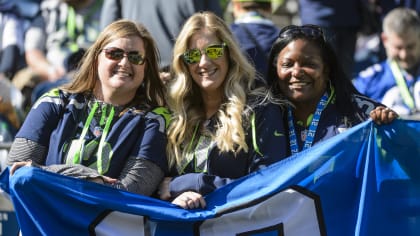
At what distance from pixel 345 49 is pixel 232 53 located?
3.06 metres

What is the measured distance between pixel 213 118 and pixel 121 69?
0.59 metres

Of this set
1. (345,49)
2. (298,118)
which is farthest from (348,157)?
(345,49)

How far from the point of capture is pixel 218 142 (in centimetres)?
516

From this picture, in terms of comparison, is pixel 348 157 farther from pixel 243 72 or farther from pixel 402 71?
pixel 402 71

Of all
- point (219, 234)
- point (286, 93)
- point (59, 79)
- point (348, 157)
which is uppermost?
point (59, 79)

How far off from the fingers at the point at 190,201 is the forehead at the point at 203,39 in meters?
0.94

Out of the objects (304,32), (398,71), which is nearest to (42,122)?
(304,32)

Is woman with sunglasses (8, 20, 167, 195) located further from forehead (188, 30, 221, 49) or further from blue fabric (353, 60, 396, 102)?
blue fabric (353, 60, 396, 102)

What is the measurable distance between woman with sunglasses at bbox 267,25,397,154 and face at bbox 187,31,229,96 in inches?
12.8

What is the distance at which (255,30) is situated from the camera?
261 inches

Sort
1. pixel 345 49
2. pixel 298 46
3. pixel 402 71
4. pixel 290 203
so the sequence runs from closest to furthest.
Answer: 1. pixel 290 203
2. pixel 298 46
3. pixel 402 71
4. pixel 345 49

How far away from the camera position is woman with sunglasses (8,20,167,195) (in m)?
5.08

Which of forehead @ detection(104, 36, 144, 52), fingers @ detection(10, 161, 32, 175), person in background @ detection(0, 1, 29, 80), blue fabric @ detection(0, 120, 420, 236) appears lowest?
blue fabric @ detection(0, 120, 420, 236)

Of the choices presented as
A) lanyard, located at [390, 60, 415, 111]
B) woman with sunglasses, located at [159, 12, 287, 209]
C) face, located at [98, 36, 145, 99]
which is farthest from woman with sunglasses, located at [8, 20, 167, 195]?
lanyard, located at [390, 60, 415, 111]
